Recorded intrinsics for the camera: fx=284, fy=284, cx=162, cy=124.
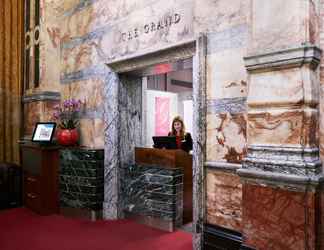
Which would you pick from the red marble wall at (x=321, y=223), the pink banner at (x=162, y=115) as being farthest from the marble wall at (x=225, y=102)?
the pink banner at (x=162, y=115)

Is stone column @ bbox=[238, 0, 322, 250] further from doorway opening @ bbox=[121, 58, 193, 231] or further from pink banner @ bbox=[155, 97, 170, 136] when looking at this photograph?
pink banner @ bbox=[155, 97, 170, 136]

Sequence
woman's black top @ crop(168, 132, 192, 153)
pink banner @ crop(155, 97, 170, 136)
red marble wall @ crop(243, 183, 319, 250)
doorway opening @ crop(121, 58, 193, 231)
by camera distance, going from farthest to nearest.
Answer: pink banner @ crop(155, 97, 170, 136), woman's black top @ crop(168, 132, 192, 153), doorway opening @ crop(121, 58, 193, 231), red marble wall @ crop(243, 183, 319, 250)

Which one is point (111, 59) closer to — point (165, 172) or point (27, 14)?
point (165, 172)

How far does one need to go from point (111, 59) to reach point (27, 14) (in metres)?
2.73

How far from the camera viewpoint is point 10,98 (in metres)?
5.57

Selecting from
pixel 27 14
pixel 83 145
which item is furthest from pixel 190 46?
pixel 27 14

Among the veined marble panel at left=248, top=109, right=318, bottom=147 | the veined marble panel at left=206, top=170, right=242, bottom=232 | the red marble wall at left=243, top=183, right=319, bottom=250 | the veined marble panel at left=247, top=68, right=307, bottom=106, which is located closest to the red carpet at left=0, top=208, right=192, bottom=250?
the veined marble panel at left=206, top=170, right=242, bottom=232

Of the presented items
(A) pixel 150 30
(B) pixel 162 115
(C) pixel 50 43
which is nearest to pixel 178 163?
(A) pixel 150 30

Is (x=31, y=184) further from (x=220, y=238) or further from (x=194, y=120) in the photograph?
(x=220, y=238)

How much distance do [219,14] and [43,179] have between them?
3472 mm

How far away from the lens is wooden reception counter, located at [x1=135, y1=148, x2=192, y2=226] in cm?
389

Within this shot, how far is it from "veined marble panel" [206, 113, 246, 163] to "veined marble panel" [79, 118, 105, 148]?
1.93 m

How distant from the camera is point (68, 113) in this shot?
473 cm

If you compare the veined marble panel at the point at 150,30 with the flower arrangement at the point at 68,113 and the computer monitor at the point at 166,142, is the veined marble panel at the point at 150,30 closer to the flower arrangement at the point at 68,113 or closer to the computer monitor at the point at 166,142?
the flower arrangement at the point at 68,113
